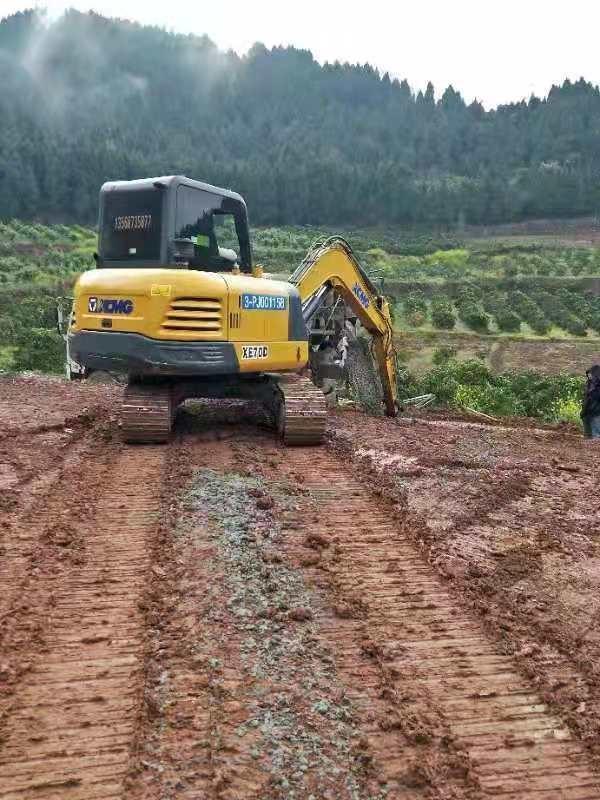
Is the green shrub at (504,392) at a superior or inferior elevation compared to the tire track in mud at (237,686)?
inferior

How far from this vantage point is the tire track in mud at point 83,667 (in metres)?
3.13

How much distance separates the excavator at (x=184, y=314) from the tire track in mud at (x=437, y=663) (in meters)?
2.77

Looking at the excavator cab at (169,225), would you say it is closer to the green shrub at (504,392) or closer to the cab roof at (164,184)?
the cab roof at (164,184)

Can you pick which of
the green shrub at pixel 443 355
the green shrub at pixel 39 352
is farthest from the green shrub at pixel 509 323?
the green shrub at pixel 39 352

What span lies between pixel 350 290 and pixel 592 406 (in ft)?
13.5

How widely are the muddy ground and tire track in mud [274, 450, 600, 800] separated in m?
0.01

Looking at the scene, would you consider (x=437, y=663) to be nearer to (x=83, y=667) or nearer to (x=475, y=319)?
(x=83, y=667)

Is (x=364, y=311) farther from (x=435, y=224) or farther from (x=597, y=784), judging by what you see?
(x=435, y=224)

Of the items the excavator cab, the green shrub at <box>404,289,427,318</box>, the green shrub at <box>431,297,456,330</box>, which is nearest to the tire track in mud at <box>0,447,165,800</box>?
the excavator cab

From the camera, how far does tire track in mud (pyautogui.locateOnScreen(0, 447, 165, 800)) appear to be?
313 centimetres

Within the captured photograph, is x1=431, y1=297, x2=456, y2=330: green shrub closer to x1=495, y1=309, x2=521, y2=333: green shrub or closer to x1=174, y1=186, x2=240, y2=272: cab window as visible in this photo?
x1=495, y1=309, x2=521, y2=333: green shrub

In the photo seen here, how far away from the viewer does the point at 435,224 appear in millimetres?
89562

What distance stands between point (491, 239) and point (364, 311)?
231 feet

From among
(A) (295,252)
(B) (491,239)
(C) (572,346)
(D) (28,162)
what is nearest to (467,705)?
(C) (572,346)
